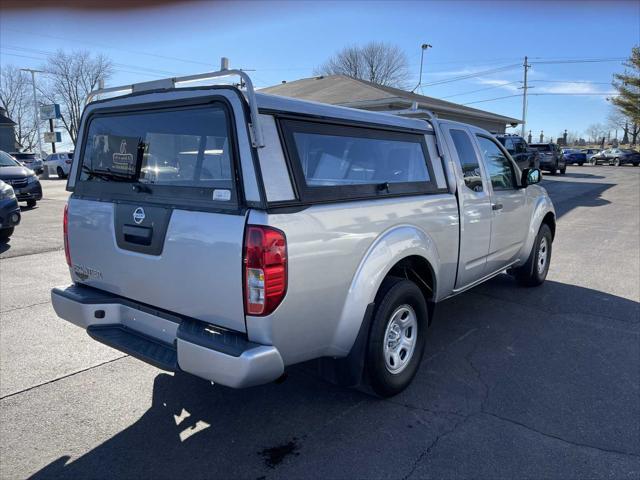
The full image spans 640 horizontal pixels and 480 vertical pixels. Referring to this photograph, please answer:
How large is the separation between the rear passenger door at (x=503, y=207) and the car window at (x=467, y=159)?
21 centimetres

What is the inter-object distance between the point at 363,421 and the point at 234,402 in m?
0.90

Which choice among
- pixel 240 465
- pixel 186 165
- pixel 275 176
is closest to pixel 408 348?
pixel 240 465

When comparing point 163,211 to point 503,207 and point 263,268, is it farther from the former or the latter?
point 503,207

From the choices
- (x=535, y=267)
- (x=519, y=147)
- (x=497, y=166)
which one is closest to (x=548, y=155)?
(x=519, y=147)

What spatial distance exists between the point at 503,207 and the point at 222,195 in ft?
10.6

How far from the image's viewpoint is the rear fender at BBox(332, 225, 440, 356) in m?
2.96

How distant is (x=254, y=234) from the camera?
2.47m

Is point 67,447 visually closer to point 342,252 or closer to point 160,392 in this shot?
point 160,392

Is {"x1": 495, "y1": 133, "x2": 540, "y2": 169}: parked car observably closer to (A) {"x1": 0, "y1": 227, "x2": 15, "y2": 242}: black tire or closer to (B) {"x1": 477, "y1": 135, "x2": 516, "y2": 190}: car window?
(B) {"x1": 477, "y1": 135, "x2": 516, "y2": 190}: car window

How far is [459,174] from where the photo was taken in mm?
4223

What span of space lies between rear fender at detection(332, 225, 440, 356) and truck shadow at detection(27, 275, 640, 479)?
60 centimetres

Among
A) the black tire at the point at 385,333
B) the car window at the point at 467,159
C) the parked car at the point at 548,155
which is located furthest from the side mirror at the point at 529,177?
the parked car at the point at 548,155

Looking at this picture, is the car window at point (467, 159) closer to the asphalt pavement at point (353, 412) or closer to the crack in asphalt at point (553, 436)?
the asphalt pavement at point (353, 412)

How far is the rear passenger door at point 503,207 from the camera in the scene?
187 inches
